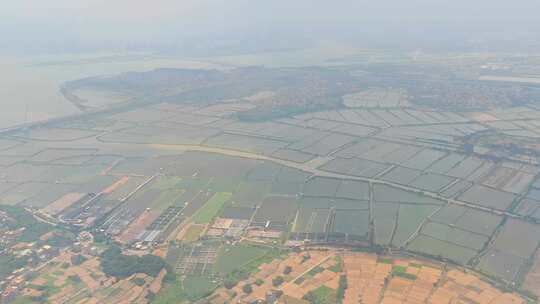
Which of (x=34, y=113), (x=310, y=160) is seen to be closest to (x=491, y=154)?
(x=310, y=160)

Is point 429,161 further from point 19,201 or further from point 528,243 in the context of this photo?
point 19,201

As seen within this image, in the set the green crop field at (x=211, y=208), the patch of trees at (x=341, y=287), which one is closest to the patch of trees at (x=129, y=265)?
the green crop field at (x=211, y=208)

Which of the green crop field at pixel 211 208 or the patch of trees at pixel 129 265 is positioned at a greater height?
the green crop field at pixel 211 208

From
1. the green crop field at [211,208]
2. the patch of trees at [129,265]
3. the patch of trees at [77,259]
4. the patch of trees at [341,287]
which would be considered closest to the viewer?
the patch of trees at [341,287]

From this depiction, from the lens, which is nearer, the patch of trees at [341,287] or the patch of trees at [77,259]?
the patch of trees at [341,287]

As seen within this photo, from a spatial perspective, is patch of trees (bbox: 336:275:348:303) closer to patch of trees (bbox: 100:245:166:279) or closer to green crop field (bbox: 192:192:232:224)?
patch of trees (bbox: 100:245:166:279)

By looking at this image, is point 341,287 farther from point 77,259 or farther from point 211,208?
point 77,259

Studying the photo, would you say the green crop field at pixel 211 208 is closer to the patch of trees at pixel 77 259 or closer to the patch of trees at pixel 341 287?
the patch of trees at pixel 77 259

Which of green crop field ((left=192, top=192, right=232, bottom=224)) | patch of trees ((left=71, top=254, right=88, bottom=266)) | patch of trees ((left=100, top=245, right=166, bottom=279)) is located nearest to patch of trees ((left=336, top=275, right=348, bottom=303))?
patch of trees ((left=100, top=245, right=166, bottom=279))
